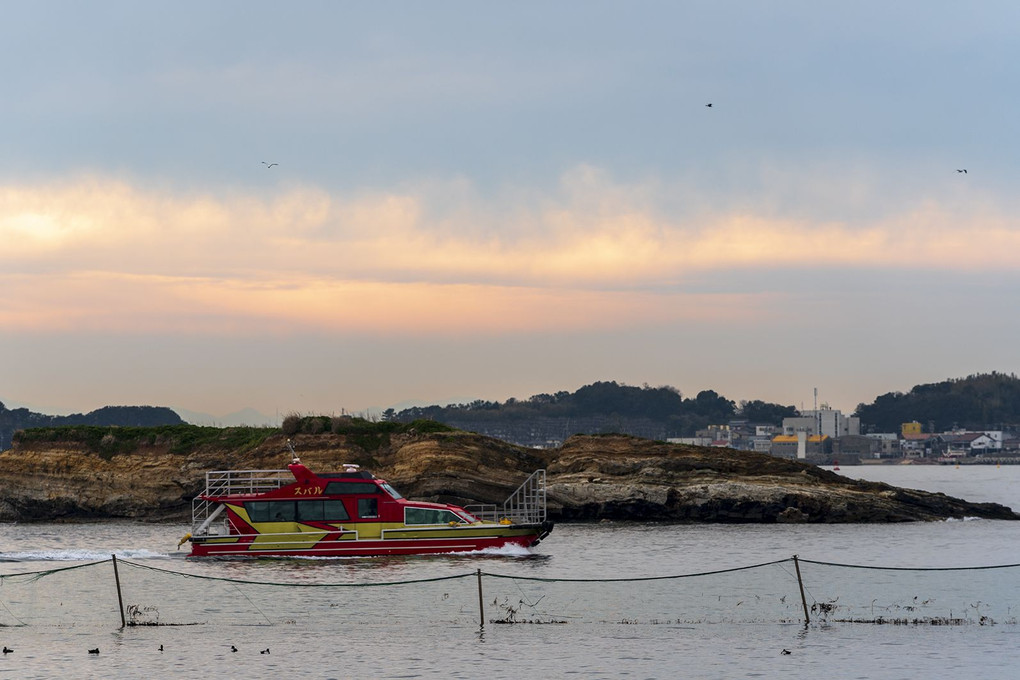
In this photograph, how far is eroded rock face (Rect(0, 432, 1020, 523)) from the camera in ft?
240

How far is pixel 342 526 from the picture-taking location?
174ft

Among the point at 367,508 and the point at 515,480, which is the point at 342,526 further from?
the point at 515,480

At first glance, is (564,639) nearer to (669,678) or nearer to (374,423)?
(669,678)

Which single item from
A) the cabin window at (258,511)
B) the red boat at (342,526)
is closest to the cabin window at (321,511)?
the red boat at (342,526)

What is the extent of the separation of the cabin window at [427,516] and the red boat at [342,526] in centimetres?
4

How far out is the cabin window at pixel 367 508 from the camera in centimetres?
5303

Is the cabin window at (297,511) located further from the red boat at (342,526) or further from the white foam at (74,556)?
the white foam at (74,556)

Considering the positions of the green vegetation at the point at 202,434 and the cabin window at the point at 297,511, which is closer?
the cabin window at the point at 297,511

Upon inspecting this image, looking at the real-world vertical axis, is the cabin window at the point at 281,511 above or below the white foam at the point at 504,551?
above

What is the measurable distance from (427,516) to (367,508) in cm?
246

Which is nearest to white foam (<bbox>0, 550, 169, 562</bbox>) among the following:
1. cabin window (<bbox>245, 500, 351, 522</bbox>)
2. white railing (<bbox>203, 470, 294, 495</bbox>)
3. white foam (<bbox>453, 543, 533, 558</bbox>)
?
white railing (<bbox>203, 470, 294, 495</bbox>)

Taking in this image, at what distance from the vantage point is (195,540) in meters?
53.0

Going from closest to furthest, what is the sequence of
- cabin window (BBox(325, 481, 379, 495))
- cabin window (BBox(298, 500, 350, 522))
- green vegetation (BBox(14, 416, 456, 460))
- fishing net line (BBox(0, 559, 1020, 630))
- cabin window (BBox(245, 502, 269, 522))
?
1. fishing net line (BBox(0, 559, 1020, 630))
2. cabin window (BBox(298, 500, 350, 522))
3. cabin window (BBox(325, 481, 379, 495))
4. cabin window (BBox(245, 502, 269, 522))
5. green vegetation (BBox(14, 416, 456, 460))

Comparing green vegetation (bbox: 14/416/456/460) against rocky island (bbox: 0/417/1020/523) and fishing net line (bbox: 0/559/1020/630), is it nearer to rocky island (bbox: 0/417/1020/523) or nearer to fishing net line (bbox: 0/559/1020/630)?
rocky island (bbox: 0/417/1020/523)
